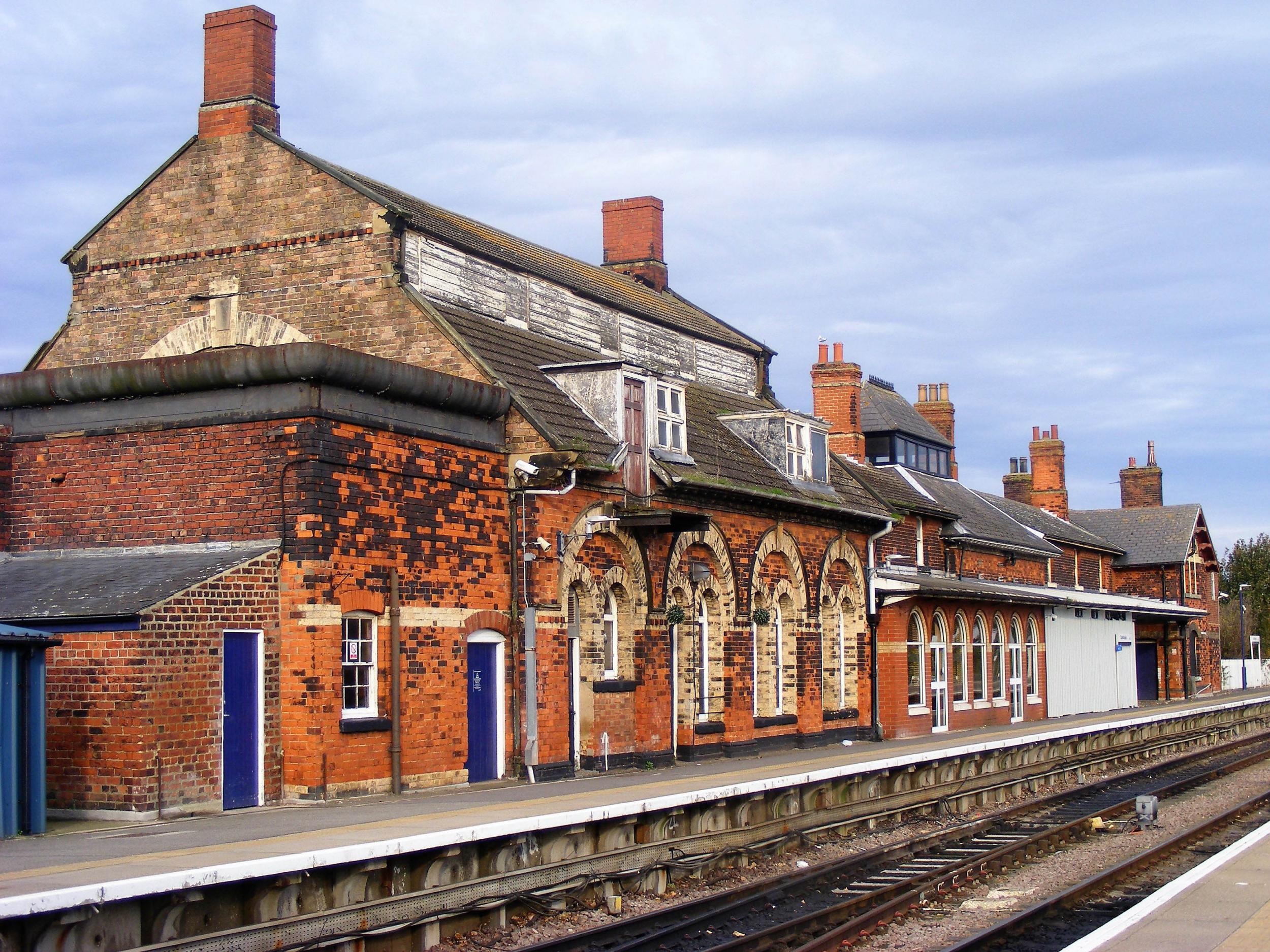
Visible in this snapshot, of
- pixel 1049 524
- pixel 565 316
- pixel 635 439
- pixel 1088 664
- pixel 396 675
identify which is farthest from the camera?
pixel 1049 524

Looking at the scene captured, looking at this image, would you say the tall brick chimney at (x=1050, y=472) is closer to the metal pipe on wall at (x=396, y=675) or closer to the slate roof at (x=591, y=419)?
the slate roof at (x=591, y=419)

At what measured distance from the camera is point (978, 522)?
127 ft

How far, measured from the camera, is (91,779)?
14.3 m

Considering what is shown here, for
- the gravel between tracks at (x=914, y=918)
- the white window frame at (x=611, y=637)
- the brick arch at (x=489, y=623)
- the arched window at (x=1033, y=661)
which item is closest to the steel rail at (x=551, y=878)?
the gravel between tracks at (x=914, y=918)

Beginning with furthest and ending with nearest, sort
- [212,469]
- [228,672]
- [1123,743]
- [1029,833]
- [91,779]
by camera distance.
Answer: [1123,743]
[1029,833]
[212,469]
[228,672]
[91,779]

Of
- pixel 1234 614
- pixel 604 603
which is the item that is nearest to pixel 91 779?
pixel 604 603

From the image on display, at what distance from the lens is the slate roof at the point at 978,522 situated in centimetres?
3647

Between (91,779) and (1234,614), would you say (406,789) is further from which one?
(1234,614)

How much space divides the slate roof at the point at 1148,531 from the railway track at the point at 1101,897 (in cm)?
3733

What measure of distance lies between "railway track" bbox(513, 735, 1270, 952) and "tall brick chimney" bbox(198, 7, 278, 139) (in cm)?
1327

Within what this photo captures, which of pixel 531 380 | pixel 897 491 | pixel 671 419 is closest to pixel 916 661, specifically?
pixel 897 491

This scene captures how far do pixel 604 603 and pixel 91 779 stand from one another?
27.6 feet

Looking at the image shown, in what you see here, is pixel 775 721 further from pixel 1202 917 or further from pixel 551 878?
pixel 1202 917

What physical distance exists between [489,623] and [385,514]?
7.88ft
